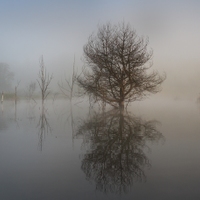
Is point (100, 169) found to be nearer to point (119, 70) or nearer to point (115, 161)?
point (115, 161)

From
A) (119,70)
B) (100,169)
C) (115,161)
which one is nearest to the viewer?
(100,169)

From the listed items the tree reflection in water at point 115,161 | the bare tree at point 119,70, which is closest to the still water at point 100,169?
→ the tree reflection in water at point 115,161

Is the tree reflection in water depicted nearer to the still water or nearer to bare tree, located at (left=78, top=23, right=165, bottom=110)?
the still water

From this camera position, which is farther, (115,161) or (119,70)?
(119,70)

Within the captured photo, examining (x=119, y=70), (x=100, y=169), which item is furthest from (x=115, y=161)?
(x=119, y=70)

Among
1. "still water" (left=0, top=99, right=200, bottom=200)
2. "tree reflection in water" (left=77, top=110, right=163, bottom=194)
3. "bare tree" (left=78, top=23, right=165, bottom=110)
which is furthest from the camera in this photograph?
"bare tree" (left=78, top=23, right=165, bottom=110)

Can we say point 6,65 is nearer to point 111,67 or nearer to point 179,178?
point 111,67

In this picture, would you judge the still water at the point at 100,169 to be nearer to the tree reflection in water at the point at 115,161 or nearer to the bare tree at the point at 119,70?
the tree reflection in water at the point at 115,161

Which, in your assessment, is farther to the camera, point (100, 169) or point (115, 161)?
point (115, 161)

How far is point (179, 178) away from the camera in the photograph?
376 centimetres

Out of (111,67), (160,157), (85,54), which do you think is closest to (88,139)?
(160,157)

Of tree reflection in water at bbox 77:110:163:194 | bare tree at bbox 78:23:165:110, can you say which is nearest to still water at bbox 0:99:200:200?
tree reflection in water at bbox 77:110:163:194

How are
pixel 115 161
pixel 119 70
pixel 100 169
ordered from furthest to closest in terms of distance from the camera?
1. pixel 119 70
2. pixel 115 161
3. pixel 100 169

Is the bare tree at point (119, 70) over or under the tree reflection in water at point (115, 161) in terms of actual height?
over
